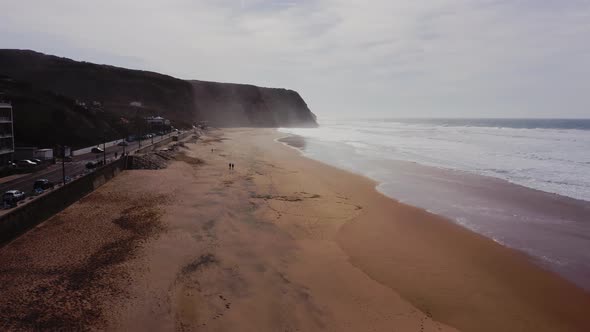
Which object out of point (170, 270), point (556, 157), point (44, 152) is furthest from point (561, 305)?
point (556, 157)

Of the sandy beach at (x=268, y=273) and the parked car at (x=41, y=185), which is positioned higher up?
the parked car at (x=41, y=185)

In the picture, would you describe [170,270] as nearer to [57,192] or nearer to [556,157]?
[57,192]

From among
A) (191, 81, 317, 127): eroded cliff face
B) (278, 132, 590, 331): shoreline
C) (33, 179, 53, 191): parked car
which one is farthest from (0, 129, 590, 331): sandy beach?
(191, 81, 317, 127): eroded cliff face

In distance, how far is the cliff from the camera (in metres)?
75.9

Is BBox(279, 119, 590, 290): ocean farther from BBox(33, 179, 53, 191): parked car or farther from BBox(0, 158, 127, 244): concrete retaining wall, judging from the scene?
BBox(33, 179, 53, 191): parked car

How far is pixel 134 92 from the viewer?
91312 mm

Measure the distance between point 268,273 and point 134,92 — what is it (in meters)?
90.2

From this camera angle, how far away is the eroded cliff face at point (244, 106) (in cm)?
11562

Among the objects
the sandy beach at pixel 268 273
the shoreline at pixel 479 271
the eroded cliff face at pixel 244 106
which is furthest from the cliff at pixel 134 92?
the shoreline at pixel 479 271

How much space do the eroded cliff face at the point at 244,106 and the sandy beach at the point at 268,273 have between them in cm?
9431

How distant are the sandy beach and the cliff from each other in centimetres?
3491

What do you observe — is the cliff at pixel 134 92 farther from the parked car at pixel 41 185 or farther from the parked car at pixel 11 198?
the parked car at pixel 11 198

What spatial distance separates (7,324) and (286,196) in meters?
14.9

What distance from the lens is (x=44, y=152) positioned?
2834 centimetres
